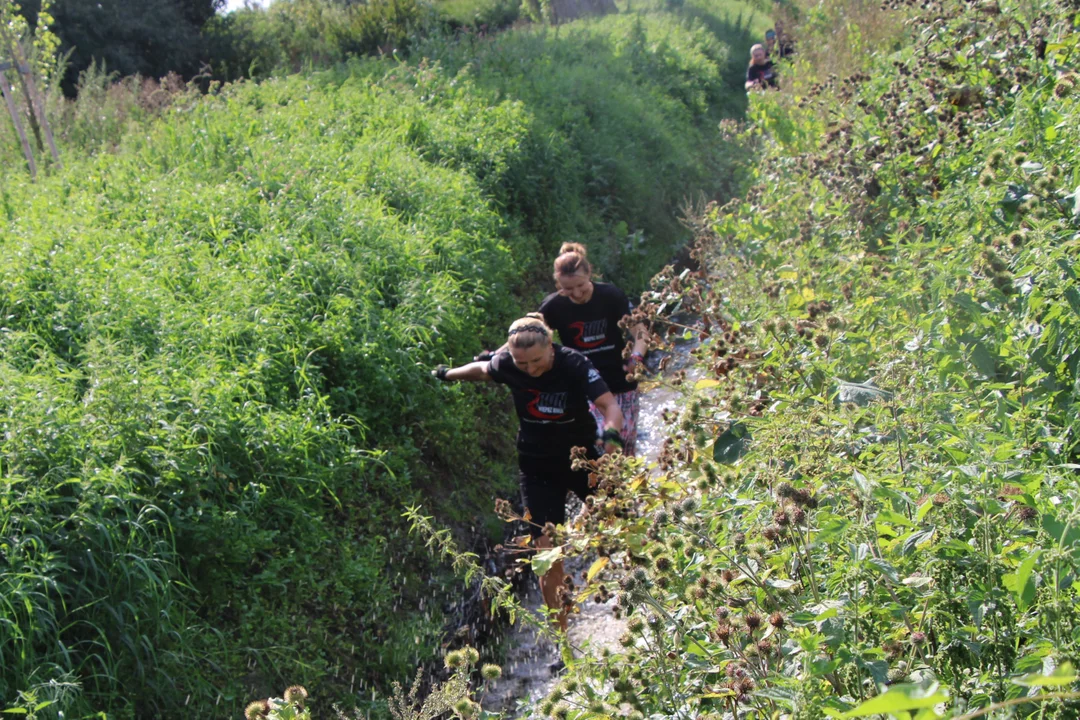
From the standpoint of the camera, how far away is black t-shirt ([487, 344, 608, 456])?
5133 mm

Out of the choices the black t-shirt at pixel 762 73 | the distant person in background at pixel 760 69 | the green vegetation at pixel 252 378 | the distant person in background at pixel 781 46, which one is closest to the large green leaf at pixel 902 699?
the green vegetation at pixel 252 378

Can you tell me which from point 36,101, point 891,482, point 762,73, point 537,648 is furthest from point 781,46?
point 891,482

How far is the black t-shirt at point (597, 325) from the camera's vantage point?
6.07 metres

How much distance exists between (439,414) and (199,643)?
2.50 meters

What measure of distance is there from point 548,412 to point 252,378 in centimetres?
182

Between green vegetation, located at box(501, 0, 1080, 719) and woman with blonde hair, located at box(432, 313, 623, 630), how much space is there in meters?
0.65

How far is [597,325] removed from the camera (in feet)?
19.9

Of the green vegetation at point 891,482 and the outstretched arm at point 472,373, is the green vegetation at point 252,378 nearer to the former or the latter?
the outstretched arm at point 472,373

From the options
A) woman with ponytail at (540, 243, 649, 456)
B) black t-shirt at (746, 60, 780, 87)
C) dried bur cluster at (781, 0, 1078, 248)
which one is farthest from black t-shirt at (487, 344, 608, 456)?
black t-shirt at (746, 60, 780, 87)

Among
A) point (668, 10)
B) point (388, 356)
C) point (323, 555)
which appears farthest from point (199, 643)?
point (668, 10)

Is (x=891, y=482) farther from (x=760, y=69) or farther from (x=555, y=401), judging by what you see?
(x=760, y=69)

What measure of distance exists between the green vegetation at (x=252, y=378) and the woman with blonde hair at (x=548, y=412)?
0.90 m

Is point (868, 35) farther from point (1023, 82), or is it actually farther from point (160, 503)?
point (160, 503)

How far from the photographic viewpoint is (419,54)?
14.4 metres
